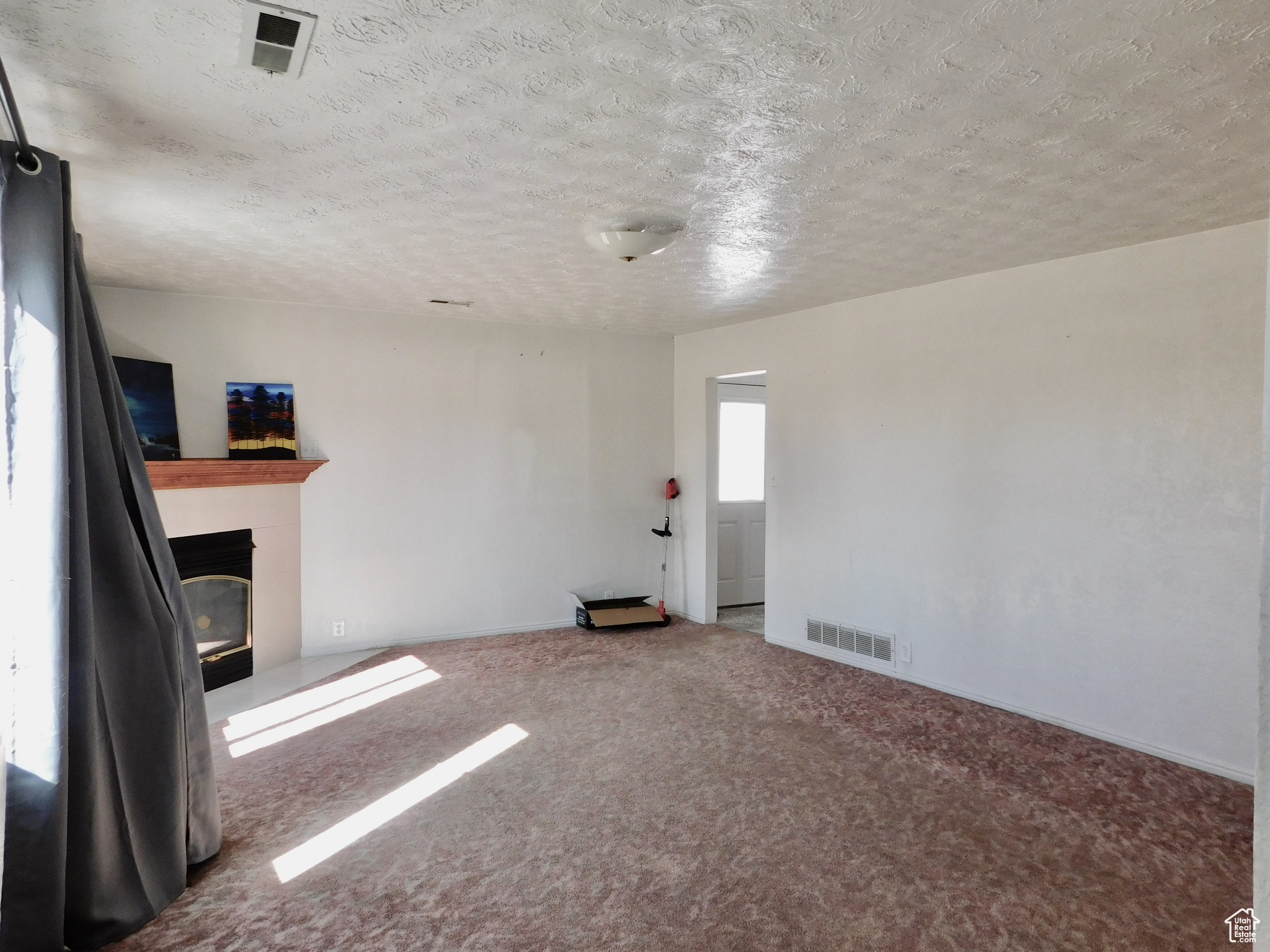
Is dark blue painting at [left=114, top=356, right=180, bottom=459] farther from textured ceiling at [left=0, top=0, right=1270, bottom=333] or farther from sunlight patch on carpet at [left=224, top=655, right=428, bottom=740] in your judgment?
sunlight patch on carpet at [left=224, top=655, right=428, bottom=740]

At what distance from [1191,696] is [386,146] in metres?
4.14

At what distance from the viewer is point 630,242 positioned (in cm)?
318

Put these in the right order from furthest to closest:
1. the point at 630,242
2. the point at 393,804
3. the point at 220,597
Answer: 1. the point at 220,597
2. the point at 630,242
3. the point at 393,804

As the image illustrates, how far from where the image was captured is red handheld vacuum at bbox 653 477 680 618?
6180 mm

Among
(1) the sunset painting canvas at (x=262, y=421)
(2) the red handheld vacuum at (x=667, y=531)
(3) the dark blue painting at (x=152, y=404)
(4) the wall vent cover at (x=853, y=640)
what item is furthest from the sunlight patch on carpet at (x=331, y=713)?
(4) the wall vent cover at (x=853, y=640)

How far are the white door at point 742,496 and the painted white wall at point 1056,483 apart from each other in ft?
4.55

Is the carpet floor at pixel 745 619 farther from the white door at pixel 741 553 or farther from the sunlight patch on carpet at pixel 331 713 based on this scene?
the sunlight patch on carpet at pixel 331 713

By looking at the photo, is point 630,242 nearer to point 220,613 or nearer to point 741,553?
point 220,613

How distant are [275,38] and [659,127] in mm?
1063

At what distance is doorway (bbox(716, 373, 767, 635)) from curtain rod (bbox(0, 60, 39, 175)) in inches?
204

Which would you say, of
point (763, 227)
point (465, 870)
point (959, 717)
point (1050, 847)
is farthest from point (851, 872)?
point (763, 227)

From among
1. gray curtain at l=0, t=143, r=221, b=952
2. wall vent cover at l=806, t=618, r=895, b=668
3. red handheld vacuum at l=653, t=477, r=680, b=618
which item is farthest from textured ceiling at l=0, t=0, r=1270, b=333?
red handheld vacuum at l=653, t=477, r=680, b=618

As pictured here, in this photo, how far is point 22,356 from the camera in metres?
1.87

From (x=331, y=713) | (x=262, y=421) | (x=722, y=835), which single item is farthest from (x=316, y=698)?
(x=722, y=835)
